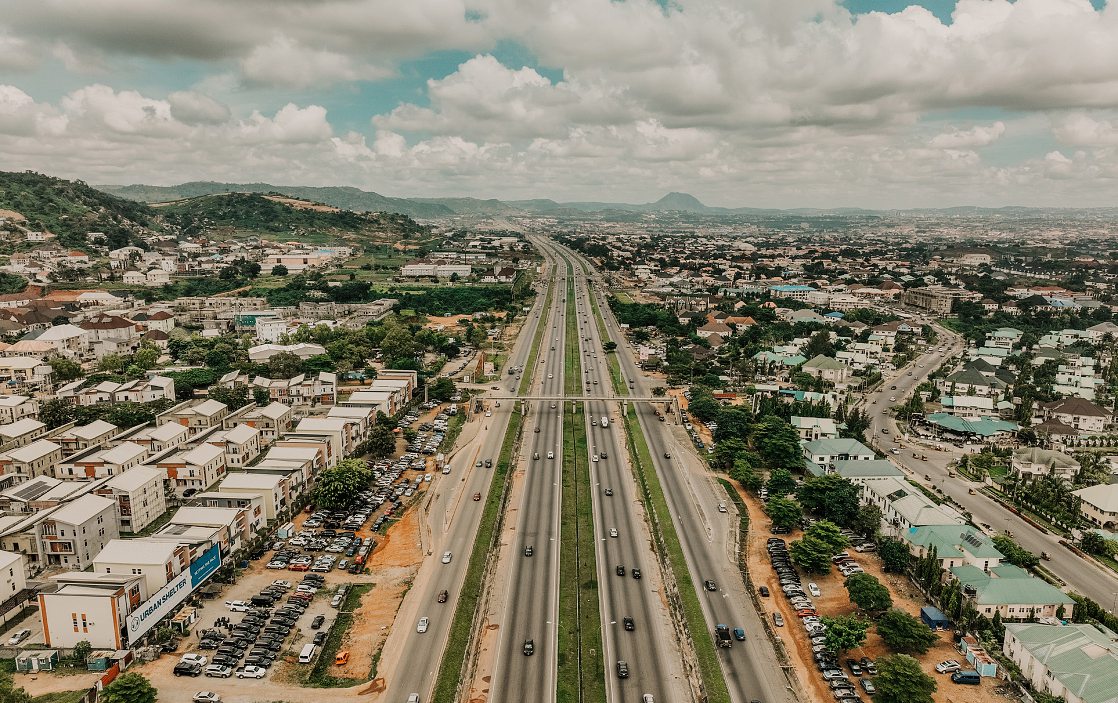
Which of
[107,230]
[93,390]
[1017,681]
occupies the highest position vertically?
[107,230]

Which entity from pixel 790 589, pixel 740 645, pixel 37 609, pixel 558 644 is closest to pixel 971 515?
pixel 790 589

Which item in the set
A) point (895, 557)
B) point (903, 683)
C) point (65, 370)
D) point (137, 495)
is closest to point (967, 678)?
point (903, 683)

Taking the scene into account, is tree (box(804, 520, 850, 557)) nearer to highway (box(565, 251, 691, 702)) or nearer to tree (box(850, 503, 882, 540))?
tree (box(850, 503, 882, 540))

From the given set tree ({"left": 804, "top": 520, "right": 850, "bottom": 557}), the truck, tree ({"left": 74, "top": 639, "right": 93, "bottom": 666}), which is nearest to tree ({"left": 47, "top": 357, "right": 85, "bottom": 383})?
tree ({"left": 74, "top": 639, "right": 93, "bottom": 666})

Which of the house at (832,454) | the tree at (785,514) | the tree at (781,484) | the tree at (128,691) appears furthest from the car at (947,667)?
the tree at (128,691)

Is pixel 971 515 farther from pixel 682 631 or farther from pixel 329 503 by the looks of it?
pixel 329 503
